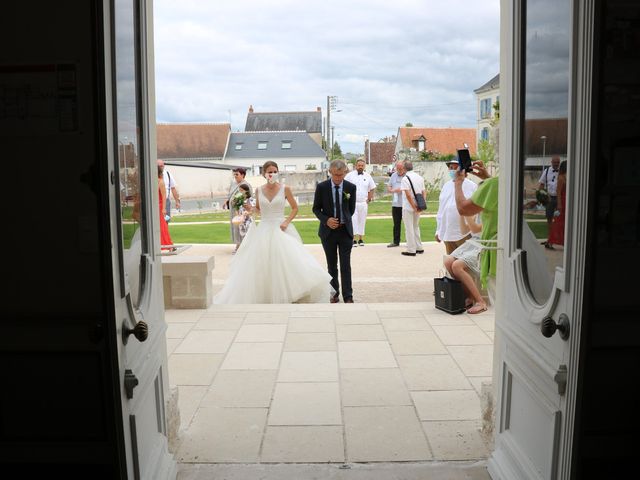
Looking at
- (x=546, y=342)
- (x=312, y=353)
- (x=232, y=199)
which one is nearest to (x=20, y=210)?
(x=546, y=342)

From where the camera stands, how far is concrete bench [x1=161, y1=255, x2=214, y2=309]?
7172mm

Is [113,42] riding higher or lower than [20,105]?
higher

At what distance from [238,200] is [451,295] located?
211 inches

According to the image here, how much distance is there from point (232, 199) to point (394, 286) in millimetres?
3543

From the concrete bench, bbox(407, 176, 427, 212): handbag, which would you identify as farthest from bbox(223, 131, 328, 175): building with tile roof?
the concrete bench

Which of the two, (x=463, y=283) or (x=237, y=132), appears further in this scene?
(x=237, y=132)

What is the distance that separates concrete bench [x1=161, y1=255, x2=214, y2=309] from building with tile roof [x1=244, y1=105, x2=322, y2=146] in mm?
74858

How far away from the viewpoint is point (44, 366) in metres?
2.37

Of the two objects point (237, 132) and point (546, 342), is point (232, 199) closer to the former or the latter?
point (546, 342)

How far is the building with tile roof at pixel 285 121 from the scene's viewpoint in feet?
267

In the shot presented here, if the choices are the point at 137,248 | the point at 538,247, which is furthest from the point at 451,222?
the point at 137,248

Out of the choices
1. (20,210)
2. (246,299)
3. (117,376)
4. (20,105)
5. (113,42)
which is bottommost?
(246,299)

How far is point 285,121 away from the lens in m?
82.1

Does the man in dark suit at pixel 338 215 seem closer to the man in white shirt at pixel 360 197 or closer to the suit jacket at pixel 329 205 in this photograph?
the suit jacket at pixel 329 205
